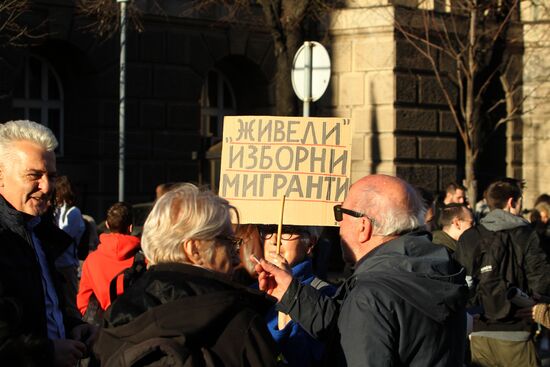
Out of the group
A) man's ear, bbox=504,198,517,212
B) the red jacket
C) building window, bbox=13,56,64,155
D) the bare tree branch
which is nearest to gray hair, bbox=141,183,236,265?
the red jacket

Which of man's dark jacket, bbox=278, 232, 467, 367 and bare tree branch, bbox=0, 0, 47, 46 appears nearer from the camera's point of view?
man's dark jacket, bbox=278, 232, 467, 367

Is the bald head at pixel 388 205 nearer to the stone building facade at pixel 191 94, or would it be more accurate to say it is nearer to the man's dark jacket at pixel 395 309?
the man's dark jacket at pixel 395 309

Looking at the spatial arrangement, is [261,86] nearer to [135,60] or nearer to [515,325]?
[135,60]

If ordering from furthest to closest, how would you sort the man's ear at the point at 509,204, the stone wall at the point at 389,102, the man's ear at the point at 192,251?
the stone wall at the point at 389,102, the man's ear at the point at 509,204, the man's ear at the point at 192,251

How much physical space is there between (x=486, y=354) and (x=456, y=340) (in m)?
4.34

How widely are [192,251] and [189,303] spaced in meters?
0.25

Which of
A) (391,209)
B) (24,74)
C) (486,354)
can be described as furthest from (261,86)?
(391,209)

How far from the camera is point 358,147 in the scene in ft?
67.5

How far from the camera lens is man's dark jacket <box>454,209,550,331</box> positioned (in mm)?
8539

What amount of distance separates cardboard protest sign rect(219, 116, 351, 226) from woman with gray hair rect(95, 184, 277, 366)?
2044mm

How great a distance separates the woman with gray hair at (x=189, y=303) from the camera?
3.64 m

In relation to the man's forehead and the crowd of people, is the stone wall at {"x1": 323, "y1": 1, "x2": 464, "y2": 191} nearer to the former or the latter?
the crowd of people

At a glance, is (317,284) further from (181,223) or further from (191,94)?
(191,94)

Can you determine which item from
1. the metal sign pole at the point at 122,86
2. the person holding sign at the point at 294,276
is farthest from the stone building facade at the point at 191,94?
the person holding sign at the point at 294,276
